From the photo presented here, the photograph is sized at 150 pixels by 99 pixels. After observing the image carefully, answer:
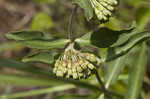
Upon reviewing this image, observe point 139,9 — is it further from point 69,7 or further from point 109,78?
point 109,78

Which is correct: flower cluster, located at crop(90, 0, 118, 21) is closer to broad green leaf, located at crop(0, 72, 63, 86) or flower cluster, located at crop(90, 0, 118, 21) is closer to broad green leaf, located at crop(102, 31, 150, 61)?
broad green leaf, located at crop(102, 31, 150, 61)

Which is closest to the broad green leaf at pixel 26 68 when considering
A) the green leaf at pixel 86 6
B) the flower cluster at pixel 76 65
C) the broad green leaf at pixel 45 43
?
the broad green leaf at pixel 45 43

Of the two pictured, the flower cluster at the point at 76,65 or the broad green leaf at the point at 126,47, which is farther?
the broad green leaf at the point at 126,47

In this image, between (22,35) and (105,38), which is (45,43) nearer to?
(22,35)

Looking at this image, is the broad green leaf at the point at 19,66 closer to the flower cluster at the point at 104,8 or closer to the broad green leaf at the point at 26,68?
the broad green leaf at the point at 26,68

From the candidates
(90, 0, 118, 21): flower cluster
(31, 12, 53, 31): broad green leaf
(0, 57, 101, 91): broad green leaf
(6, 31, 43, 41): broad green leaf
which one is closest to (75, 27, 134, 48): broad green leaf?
(90, 0, 118, 21): flower cluster

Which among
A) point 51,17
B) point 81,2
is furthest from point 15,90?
point 81,2
